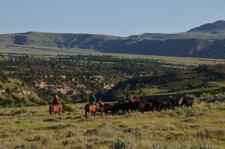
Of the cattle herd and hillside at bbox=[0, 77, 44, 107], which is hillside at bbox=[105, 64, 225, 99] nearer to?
hillside at bbox=[0, 77, 44, 107]

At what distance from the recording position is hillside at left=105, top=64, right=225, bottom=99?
274 ft

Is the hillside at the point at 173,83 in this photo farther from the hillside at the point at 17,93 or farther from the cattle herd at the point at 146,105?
the cattle herd at the point at 146,105

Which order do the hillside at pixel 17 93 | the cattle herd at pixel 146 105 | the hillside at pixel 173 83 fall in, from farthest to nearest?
the hillside at pixel 173 83, the hillside at pixel 17 93, the cattle herd at pixel 146 105

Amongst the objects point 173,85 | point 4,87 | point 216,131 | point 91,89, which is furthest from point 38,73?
point 216,131

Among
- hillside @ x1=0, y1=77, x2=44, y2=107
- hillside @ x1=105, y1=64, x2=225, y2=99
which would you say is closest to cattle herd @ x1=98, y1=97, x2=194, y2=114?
hillside @ x1=0, y1=77, x2=44, y2=107

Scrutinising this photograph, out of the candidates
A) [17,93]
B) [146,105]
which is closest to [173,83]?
[17,93]

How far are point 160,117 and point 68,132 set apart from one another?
307 inches

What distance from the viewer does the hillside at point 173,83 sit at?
8362cm

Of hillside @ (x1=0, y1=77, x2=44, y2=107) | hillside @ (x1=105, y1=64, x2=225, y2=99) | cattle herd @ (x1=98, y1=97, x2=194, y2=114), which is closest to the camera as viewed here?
cattle herd @ (x1=98, y1=97, x2=194, y2=114)

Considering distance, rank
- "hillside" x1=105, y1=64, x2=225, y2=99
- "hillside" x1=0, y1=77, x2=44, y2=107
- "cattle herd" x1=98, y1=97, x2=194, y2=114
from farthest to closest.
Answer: "hillside" x1=105, y1=64, x2=225, y2=99, "hillside" x1=0, y1=77, x2=44, y2=107, "cattle herd" x1=98, y1=97, x2=194, y2=114

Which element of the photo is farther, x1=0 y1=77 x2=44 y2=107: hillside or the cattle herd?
x1=0 y1=77 x2=44 y2=107: hillside

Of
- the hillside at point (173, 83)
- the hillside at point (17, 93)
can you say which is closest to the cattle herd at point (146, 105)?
the hillside at point (17, 93)

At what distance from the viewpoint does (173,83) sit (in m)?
92.4

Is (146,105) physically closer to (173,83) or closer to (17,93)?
(17,93)
